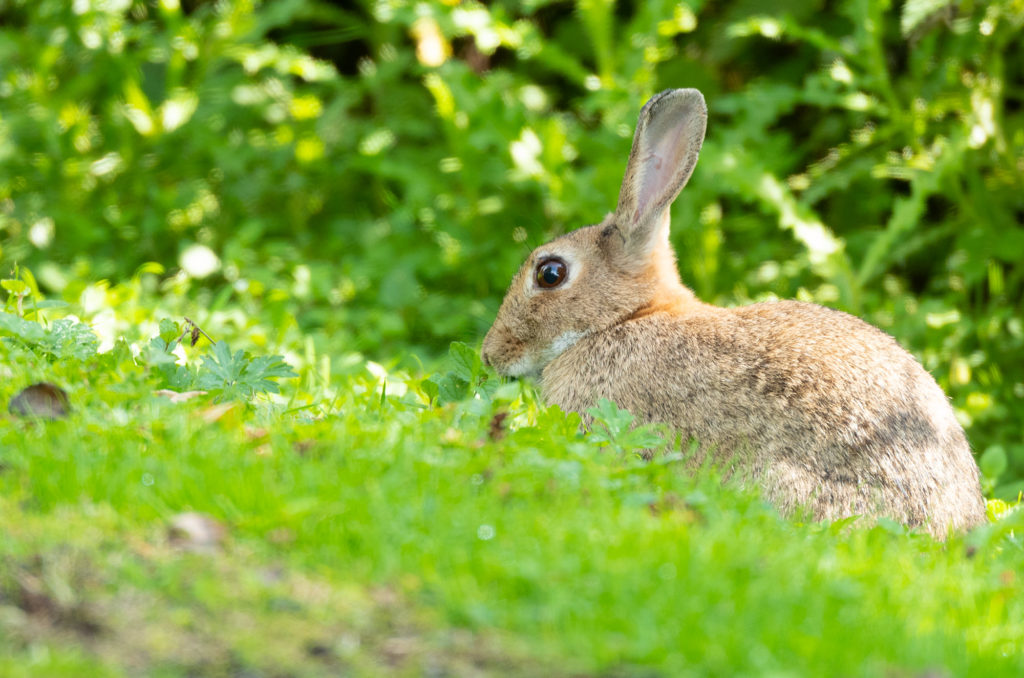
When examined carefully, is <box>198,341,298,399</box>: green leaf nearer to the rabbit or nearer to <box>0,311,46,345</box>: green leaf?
<box>0,311,46,345</box>: green leaf

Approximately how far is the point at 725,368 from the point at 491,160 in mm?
3983

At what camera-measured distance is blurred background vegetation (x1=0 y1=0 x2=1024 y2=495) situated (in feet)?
22.2

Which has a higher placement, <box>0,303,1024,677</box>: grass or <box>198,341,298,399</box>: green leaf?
<box>198,341,298,399</box>: green leaf

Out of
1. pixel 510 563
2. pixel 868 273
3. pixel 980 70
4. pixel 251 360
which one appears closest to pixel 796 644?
pixel 510 563

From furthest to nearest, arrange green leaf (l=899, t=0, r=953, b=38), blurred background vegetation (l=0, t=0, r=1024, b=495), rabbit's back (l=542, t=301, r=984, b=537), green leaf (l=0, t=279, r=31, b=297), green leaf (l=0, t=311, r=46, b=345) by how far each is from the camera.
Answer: blurred background vegetation (l=0, t=0, r=1024, b=495) → green leaf (l=899, t=0, r=953, b=38) → green leaf (l=0, t=279, r=31, b=297) → green leaf (l=0, t=311, r=46, b=345) → rabbit's back (l=542, t=301, r=984, b=537)

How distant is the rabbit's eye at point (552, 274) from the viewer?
526 centimetres

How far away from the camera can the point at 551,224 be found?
8008mm

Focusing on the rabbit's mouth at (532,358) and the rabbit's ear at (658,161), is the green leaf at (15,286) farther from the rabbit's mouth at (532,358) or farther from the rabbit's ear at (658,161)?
the rabbit's ear at (658,161)

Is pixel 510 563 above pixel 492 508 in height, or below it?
below

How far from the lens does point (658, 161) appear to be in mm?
5090

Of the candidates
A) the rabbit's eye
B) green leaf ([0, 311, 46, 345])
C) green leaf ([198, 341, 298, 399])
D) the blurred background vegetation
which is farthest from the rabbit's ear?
green leaf ([0, 311, 46, 345])

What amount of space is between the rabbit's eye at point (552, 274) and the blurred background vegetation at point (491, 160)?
126 centimetres

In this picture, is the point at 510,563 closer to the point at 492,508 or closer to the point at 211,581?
the point at 492,508

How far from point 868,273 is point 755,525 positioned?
3.78 meters
